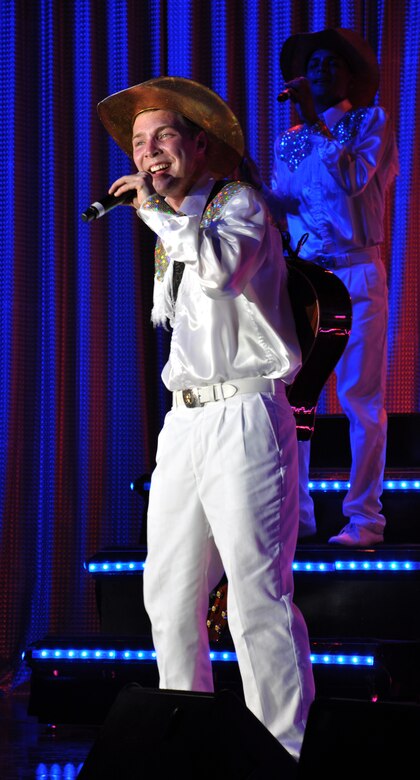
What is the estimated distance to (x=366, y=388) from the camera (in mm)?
3842

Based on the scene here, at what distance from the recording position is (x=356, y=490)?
3.77m

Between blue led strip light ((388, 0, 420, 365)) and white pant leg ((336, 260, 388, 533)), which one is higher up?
blue led strip light ((388, 0, 420, 365))

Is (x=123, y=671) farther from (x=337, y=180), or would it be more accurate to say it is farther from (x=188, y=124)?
(x=337, y=180)

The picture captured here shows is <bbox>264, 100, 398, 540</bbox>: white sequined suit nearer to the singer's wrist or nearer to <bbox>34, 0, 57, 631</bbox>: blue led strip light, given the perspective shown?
the singer's wrist

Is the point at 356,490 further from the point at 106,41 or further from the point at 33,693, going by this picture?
the point at 106,41

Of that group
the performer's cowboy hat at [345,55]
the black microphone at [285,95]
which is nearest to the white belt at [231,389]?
the black microphone at [285,95]

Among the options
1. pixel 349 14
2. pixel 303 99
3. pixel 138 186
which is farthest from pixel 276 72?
pixel 138 186

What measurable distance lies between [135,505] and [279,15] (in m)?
2.41

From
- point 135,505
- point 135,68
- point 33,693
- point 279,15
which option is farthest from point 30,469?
point 279,15

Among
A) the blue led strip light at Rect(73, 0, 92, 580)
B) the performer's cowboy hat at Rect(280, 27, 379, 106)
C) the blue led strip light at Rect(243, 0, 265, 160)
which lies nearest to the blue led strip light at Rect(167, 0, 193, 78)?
the blue led strip light at Rect(243, 0, 265, 160)

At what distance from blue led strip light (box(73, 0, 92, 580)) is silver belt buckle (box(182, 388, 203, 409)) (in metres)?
2.36

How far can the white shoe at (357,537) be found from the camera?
3.63 metres

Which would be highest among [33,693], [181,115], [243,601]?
[181,115]

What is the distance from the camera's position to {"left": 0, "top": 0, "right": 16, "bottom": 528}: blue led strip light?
186 inches
